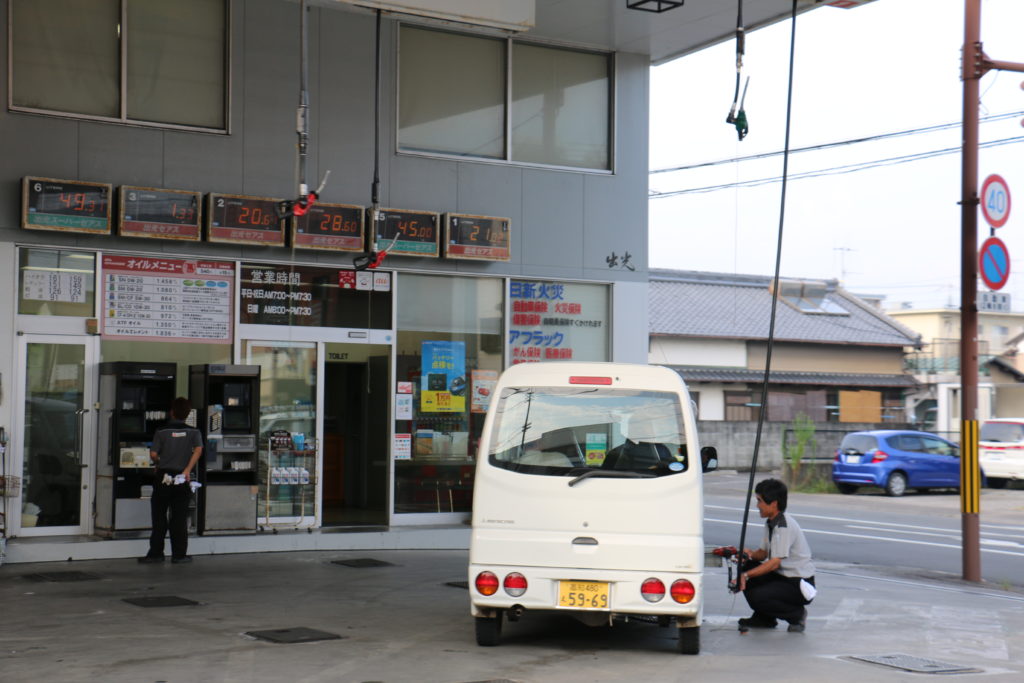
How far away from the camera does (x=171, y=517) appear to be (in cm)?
1223

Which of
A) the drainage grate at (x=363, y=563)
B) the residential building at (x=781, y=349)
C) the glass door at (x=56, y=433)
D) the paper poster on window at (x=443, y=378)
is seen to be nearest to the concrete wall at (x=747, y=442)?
the residential building at (x=781, y=349)

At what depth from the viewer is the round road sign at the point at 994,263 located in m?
13.0

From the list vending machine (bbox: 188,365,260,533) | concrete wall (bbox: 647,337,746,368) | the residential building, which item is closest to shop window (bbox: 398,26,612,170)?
vending machine (bbox: 188,365,260,533)

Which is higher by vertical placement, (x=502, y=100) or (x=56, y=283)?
(x=502, y=100)

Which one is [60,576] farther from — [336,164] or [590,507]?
[590,507]

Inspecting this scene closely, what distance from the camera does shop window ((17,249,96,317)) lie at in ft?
40.5

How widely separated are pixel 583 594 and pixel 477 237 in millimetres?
7435

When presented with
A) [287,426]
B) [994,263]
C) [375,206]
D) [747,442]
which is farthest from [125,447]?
[747,442]

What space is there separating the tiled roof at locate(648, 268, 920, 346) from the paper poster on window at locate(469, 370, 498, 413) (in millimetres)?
26499

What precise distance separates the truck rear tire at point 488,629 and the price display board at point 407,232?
6.62 metres

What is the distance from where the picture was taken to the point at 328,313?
1404 cm

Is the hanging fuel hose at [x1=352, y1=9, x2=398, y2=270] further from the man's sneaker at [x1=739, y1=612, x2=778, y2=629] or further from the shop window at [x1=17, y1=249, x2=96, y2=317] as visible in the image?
the man's sneaker at [x1=739, y1=612, x2=778, y2=629]

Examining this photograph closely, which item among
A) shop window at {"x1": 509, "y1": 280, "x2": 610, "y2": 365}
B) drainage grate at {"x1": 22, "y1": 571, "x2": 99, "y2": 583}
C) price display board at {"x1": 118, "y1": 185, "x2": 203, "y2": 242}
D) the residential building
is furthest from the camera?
the residential building

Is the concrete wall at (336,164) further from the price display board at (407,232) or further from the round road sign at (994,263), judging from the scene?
the round road sign at (994,263)
